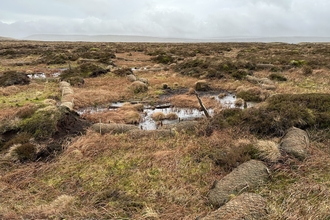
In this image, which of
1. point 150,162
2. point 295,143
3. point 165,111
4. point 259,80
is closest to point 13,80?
point 165,111

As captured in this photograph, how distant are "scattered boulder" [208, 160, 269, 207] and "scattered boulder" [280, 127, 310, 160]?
1.29 meters

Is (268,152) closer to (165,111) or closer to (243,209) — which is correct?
(243,209)

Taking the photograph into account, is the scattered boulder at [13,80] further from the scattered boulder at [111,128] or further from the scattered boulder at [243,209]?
the scattered boulder at [243,209]

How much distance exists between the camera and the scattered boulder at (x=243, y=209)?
4762mm

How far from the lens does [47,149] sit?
29.1ft

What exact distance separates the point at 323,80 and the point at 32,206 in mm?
20803

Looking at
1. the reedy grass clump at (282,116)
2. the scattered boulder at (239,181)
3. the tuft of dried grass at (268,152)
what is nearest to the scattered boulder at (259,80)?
the reedy grass clump at (282,116)

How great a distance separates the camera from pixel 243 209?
4.89 meters

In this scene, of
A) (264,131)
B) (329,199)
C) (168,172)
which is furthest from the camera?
(264,131)

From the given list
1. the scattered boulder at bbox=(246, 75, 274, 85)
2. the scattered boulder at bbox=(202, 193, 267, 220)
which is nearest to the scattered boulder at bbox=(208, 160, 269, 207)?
the scattered boulder at bbox=(202, 193, 267, 220)

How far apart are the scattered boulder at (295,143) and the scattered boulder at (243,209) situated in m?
2.72

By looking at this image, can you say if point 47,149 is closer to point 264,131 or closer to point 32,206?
point 32,206

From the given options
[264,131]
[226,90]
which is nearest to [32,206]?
[264,131]

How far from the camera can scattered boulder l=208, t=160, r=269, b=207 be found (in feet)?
19.3
